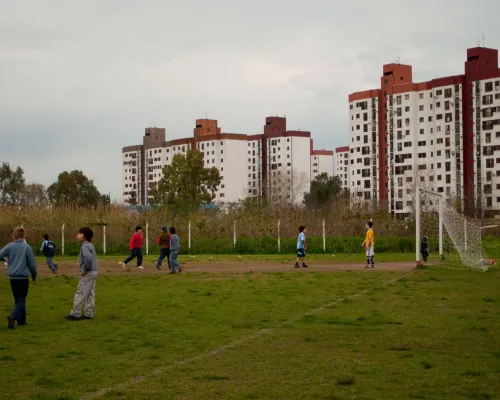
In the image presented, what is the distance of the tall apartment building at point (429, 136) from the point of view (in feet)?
408

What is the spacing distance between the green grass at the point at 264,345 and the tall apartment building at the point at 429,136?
298 feet

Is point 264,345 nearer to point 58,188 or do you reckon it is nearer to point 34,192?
point 58,188

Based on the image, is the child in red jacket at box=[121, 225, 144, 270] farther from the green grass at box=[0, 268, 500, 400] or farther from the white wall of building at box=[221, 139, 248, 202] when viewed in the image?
the white wall of building at box=[221, 139, 248, 202]

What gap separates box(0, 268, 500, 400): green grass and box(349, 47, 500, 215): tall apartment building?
91.0 meters

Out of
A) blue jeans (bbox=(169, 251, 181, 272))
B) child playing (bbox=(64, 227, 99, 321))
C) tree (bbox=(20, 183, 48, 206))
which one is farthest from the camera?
tree (bbox=(20, 183, 48, 206))

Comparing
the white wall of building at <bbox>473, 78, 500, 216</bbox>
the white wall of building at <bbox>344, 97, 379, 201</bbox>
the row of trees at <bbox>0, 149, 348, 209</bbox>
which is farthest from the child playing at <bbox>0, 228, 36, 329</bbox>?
the white wall of building at <bbox>344, 97, 379, 201</bbox>

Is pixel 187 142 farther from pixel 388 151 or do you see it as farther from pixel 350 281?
pixel 350 281

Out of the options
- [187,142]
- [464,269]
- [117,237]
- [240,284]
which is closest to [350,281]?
[240,284]

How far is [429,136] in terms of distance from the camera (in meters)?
135

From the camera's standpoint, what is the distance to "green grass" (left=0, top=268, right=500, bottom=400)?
33.2 ft

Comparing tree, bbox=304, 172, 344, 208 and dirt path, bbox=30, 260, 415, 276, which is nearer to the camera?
dirt path, bbox=30, 260, 415, 276

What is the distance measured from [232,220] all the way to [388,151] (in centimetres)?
8290

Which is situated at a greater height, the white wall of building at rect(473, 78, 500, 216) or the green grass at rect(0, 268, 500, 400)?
the white wall of building at rect(473, 78, 500, 216)

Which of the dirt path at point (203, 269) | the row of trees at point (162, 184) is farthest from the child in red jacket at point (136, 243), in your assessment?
the row of trees at point (162, 184)
